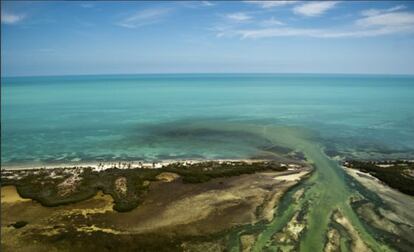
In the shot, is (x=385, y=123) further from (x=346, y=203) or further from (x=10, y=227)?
(x=10, y=227)

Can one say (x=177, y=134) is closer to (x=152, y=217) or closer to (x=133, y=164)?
(x=133, y=164)

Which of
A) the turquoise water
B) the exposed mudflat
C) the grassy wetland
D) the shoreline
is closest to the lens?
the exposed mudflat

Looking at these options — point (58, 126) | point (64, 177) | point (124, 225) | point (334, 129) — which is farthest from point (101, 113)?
point (124, 225)

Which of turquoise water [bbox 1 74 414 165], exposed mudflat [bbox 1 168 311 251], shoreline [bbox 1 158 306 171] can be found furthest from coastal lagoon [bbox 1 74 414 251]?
exposed mudflat [bbox 1 168 311 251]

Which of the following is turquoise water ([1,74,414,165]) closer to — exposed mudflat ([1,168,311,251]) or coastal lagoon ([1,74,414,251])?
coastal lagoon ([1,74,414,251])

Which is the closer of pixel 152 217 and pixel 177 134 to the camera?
pixel 152 217

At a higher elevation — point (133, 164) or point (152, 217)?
point (133, 164)

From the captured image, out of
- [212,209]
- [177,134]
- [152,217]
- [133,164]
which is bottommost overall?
[152,217]

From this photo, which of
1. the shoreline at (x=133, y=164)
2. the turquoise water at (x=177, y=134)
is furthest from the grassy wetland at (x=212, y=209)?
the turquoise water at (x=177, y=134)

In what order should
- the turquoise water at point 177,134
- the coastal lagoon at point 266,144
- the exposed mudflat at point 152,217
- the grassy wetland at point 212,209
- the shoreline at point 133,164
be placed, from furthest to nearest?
the turquoise water at point 177,134
the shoreline at point 133,164
the coastal lagoon at point 266,144
the grassy wetland at point 212,209
the exposed mudflat at point 152,217

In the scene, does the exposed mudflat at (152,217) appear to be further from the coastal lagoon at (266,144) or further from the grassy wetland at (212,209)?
the coastal lagoon at (266,144)

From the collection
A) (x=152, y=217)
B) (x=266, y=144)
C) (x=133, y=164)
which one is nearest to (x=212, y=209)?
(x=152, y=217)
